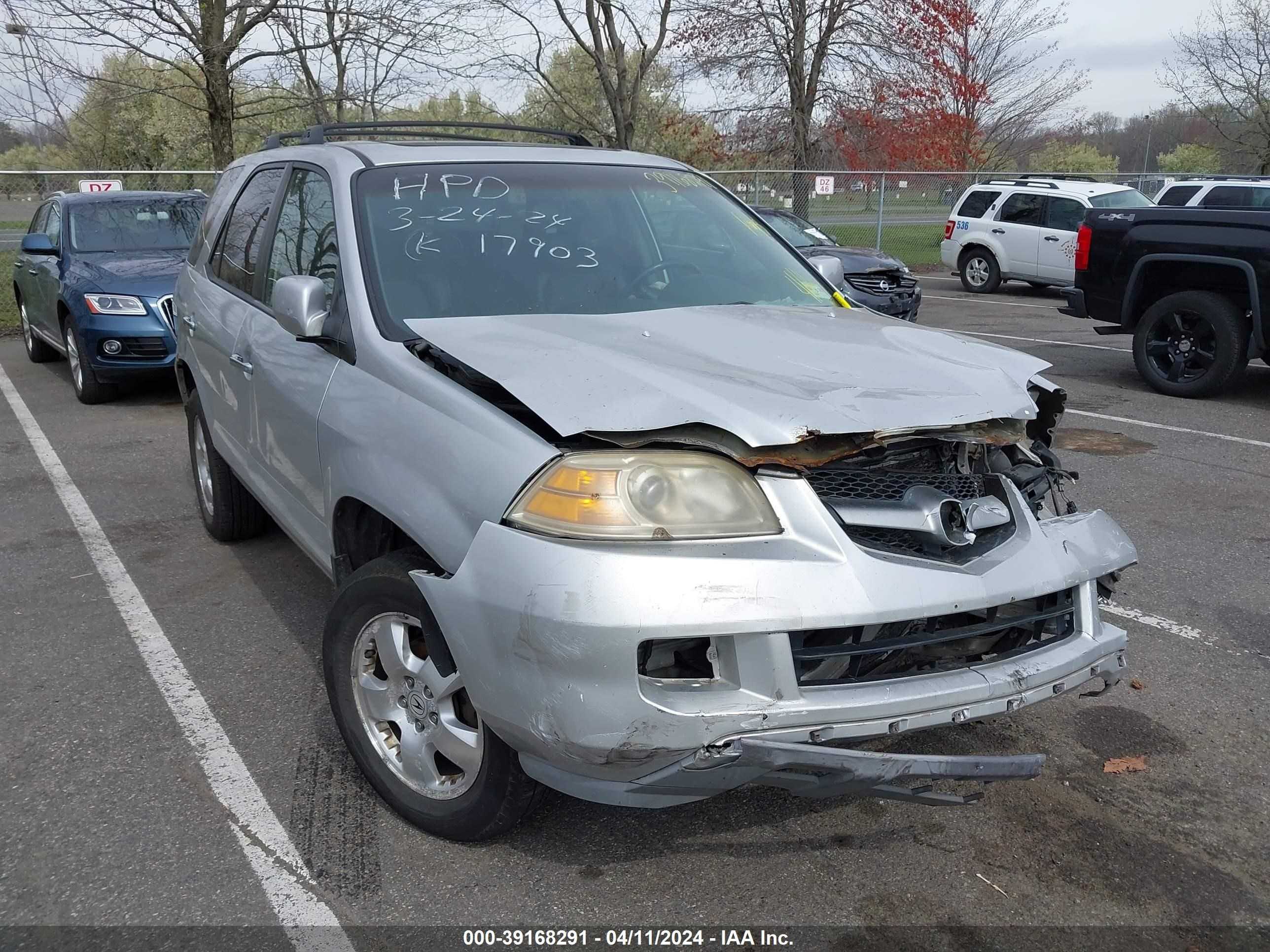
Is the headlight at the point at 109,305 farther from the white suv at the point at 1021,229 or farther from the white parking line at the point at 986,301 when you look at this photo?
the white suv at the point at 1021,229

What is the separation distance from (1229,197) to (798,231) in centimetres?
698

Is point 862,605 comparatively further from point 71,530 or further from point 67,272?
point 67,272

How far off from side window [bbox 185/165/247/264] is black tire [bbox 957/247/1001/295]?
15.4 m

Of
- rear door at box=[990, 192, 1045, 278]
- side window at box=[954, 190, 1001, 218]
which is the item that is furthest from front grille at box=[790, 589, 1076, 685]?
side window at box=[954, 190, 1001, 218]

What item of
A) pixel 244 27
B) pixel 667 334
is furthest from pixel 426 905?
pixel 244 27

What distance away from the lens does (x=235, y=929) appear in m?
2.59

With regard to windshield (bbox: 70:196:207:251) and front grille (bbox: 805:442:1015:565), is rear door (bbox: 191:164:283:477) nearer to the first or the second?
front grille (bbox: 805:442:1015:565)

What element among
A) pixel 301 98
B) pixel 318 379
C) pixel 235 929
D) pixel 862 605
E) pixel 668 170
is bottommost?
pixel 235 929

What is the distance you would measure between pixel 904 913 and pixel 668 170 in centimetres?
292

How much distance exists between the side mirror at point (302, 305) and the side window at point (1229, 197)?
1506cm

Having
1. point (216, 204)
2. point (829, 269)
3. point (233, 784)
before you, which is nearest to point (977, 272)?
point (829, 269)

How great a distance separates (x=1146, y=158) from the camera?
50.5 meters

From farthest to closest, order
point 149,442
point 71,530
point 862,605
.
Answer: point 149,442
point 71,530
point 862,605

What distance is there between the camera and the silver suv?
2307mm
